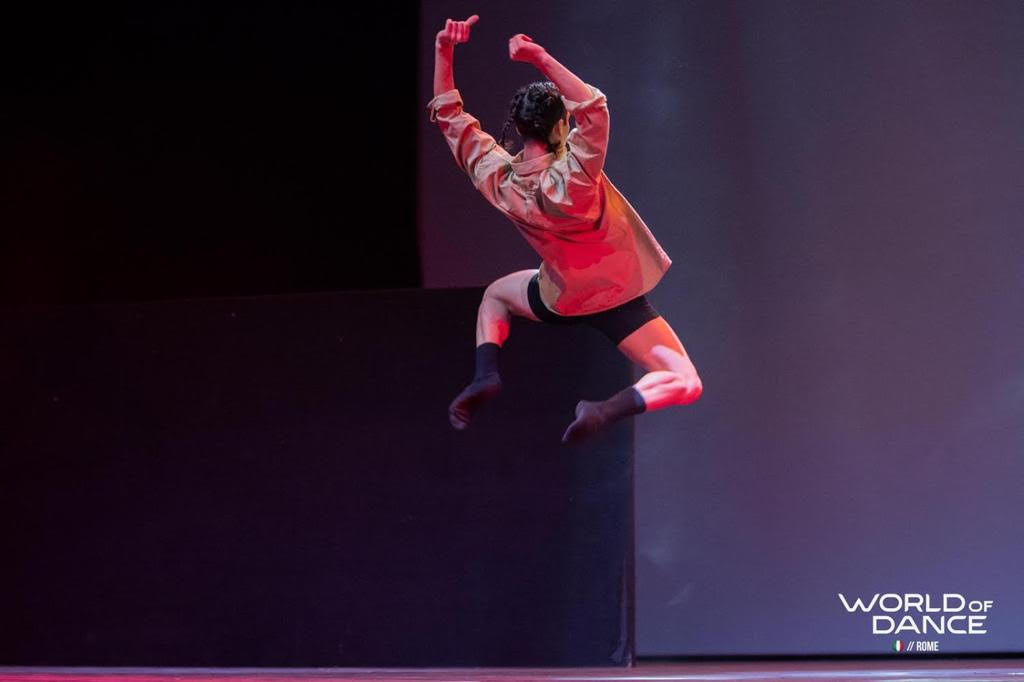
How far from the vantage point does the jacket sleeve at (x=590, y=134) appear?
3.18 meters

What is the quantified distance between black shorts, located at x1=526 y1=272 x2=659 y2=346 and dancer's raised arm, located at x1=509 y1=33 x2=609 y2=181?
0.48m

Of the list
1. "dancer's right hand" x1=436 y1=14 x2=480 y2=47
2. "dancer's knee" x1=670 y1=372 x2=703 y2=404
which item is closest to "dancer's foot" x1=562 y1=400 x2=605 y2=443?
"dancer's knee" x1=670 y1=372 x2=703 y2=404

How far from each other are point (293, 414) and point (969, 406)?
9.55 ft

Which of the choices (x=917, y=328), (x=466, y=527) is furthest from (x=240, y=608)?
(x=917, y=328)

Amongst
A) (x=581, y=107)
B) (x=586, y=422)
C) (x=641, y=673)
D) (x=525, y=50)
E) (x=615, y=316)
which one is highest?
(x=525, y=50)

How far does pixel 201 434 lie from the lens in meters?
5.29

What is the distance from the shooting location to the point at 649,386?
3455 millimetres

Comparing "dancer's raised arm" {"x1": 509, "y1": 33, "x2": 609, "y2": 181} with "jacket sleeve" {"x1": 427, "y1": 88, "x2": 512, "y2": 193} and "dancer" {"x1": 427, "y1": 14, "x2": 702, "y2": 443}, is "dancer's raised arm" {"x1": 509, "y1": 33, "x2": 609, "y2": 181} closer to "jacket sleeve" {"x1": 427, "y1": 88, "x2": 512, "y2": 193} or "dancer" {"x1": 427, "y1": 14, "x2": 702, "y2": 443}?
"dancer" {"x1": 427, "y1": 14, "x2": 702, "y2": 443}

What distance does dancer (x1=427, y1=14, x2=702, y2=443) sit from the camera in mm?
3285

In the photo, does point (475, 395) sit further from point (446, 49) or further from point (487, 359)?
point (446, 49)

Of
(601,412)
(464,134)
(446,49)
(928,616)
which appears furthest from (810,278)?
(446,49)

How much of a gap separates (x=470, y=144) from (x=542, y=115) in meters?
0.23

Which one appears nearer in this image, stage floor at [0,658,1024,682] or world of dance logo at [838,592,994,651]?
stage floor at [0,658,1024,682]

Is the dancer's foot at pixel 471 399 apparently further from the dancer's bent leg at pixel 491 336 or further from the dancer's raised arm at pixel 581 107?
the dancer's raised arm at pixel 581 107
